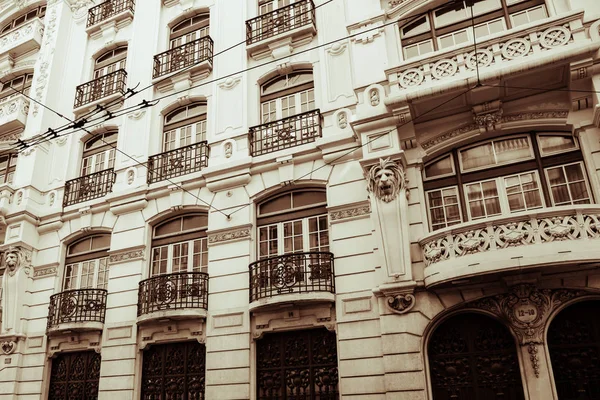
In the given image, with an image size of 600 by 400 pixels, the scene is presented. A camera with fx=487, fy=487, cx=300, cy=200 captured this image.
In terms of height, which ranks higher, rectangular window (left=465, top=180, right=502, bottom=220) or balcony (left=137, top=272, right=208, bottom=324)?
rectangular window (left=465, top=180, right=502, bottom=220)

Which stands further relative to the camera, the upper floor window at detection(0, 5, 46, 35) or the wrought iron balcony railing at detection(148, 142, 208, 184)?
the upper floor window at detection(0, 5, 46, 35)

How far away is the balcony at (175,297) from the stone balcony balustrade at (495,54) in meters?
6.63

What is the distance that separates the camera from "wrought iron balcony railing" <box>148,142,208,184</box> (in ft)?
45.4

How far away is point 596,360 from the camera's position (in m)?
8.54

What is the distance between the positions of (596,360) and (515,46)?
6250mm

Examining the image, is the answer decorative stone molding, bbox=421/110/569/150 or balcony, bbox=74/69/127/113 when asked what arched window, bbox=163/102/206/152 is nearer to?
balcony, bbox=74/69/127/113

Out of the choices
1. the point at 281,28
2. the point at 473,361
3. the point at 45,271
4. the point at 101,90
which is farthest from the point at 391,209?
the point at 101,90

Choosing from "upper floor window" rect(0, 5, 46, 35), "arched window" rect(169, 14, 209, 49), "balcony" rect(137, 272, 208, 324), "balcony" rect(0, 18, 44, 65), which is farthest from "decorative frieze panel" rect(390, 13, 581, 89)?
"upper floor window" rect(0, 5, 46, 35)

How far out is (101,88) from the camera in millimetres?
16922

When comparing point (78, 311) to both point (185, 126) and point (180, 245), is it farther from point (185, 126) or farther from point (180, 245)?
point (185, 126)

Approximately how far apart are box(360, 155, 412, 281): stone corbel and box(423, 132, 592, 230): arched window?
2.84 ft

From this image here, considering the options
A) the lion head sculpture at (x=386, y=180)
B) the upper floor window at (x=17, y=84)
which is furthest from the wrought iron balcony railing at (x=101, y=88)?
the lion head sculpture at (x=386, y=180)

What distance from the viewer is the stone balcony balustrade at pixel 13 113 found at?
1797cm

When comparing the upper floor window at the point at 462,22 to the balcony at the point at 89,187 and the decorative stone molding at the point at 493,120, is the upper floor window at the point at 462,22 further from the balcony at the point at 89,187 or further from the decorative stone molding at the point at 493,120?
the balcony at the point at 89,187
